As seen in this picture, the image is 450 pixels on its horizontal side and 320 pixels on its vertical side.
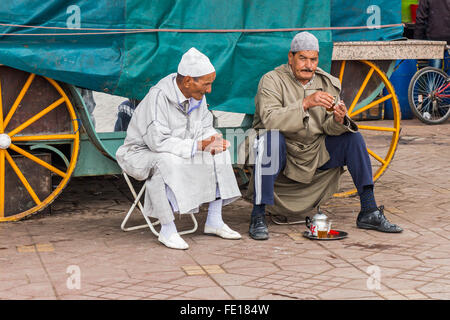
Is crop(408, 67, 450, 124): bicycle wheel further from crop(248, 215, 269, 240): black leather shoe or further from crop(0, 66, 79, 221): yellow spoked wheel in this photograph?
crop(0, 66, 79, 221): yellow spoked wheel

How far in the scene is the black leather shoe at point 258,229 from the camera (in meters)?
5.23

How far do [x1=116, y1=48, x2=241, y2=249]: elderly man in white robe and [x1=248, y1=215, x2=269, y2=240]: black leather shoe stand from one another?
111 mm

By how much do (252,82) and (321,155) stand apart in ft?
2.85

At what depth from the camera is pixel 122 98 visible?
609cm

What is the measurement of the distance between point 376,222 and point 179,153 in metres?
1.45

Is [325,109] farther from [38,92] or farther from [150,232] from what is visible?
[38,92]

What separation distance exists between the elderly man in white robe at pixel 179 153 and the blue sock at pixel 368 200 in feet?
2.97

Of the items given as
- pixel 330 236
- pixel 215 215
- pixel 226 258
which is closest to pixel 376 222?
pixel 330 236

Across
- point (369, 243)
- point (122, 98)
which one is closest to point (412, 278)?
point (369, 243)

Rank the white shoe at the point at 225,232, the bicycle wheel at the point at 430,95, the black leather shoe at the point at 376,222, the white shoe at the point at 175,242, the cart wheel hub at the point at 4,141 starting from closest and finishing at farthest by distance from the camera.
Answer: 1. the white shoe at the point at 175,242
2. the white shoe at the point at 225,232
3. the black leather shoe at the point at 376,222
4. the cart wheel hub at the point at 4,141
5. the bicycle wheel at the point at 430,95

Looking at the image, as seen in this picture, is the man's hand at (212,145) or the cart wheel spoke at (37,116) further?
the cart wheel spoke at (37,116)

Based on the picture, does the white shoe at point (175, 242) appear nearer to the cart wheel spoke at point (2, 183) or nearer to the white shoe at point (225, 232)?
the white shoe at point (225, 232)

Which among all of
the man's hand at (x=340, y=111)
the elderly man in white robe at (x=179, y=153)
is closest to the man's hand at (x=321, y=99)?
the man's hand at (x=340, y=111)

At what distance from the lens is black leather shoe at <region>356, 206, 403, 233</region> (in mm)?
5352
